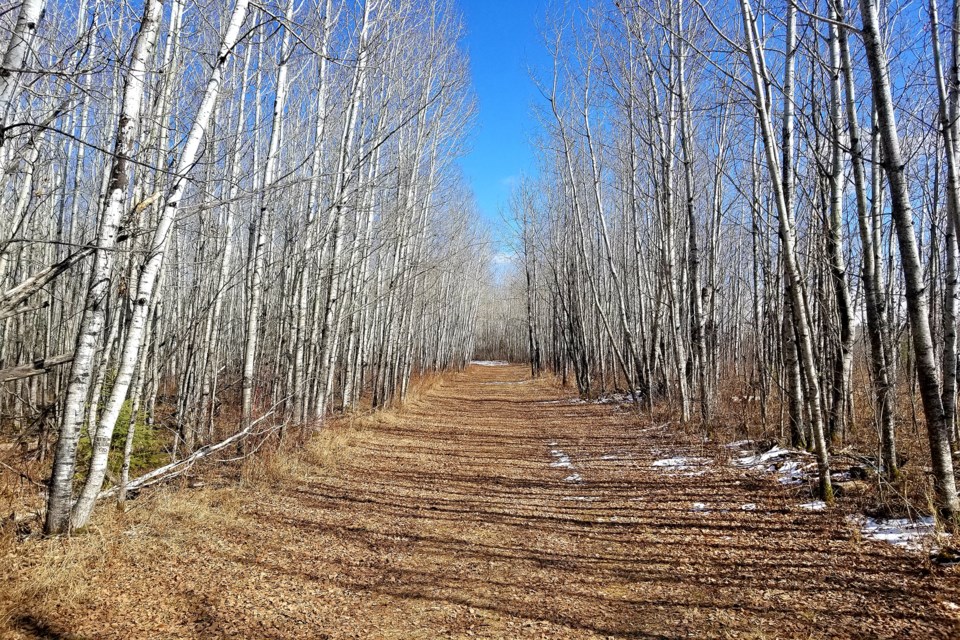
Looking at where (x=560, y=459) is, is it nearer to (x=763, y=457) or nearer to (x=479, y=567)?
(x=763, y=457)

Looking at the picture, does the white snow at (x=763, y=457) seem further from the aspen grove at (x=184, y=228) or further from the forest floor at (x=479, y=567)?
the aspen grove at (x=184, y=228)

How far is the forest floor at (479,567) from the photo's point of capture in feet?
9.23

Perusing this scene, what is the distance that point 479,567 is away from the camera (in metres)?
3.67

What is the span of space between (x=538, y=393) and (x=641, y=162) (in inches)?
357

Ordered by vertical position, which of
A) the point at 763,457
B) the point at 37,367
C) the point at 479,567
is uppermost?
the point at 37,367

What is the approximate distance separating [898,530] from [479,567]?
9.41 feet

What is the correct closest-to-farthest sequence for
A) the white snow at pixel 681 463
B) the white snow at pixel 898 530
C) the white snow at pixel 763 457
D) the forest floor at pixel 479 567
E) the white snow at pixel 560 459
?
1. the forest floor at pixel 479 567
2. the white snow at pixel 898 530
3. the white snow at pixel 763 457
4. the white snow at pixel 681 463
5. the white snow at pixel 560 459

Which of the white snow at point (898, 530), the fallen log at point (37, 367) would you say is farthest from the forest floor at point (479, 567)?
the fallen log at point (37, 367)

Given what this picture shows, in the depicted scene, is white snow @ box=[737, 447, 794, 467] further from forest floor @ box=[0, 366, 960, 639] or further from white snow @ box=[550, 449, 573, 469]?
white snow @ box=[550, 449, 573, 469]

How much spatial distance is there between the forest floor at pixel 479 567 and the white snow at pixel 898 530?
0.11m

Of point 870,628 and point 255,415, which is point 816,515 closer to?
point 870,628

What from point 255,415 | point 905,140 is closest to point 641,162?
point 905,140

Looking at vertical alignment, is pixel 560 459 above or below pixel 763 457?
below

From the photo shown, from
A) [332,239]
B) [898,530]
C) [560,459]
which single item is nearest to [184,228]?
[332,239]
